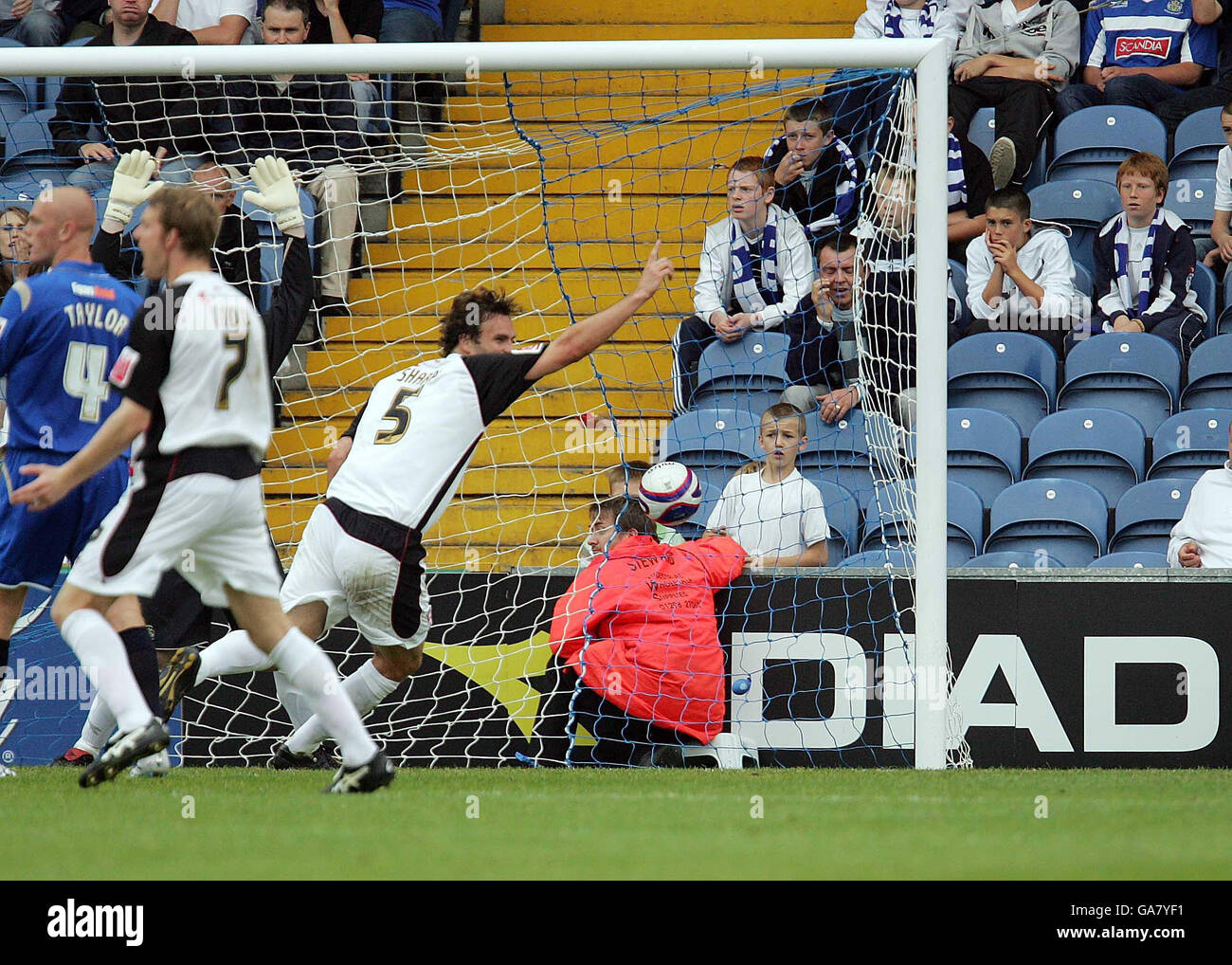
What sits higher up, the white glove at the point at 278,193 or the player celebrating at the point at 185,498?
the white glove at the point at 278,193

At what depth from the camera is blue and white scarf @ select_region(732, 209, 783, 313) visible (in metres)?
7.86

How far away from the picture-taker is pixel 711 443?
7.58m

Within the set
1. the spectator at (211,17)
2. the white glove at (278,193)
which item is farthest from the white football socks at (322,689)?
the spectator at (211,17)

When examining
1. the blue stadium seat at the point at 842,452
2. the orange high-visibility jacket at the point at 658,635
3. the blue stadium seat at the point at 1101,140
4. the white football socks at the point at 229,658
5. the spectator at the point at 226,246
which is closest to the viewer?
the white football socks at the point at 229,658

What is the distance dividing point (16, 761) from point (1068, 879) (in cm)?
517

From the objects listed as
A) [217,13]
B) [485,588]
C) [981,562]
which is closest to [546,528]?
[485,588]

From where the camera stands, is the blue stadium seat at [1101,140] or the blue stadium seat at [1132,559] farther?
the blue stadium seat at [1101,140]

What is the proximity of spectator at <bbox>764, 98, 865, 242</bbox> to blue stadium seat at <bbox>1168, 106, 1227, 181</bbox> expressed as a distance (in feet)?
7.96

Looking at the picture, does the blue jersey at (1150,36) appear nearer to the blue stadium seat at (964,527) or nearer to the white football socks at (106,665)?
the blue stadium seat at (964,527)

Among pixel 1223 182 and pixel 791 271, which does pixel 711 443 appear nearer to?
pixel 791 271

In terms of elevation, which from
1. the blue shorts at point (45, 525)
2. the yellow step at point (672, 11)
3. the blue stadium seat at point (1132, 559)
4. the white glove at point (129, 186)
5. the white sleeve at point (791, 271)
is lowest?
the blue stadium seat at point (1132, 559)

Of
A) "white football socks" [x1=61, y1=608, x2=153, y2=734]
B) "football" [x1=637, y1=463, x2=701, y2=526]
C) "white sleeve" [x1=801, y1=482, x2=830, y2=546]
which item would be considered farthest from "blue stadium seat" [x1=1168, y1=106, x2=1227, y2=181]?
"white football socks" [x1=61, y1=608, x2=153, y2=734]

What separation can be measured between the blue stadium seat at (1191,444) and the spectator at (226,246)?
497cm

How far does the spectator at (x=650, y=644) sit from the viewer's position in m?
6.24
